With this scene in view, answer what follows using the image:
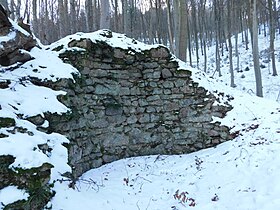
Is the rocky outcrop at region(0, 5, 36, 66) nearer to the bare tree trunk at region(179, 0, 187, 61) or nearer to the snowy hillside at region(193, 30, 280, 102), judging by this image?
the bare tree trunk at region(179, 0, 187, 61)

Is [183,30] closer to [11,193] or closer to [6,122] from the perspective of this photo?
[6,122]

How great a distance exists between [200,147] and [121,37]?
317 centimetres

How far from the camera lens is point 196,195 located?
14.1 feet

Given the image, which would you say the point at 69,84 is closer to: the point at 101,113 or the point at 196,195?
the point at 101,113

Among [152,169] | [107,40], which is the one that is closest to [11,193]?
[152,169]

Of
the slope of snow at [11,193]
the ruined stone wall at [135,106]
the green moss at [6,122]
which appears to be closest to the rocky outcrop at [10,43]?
the ruined stone wall at [135,106]

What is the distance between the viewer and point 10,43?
15.5ft

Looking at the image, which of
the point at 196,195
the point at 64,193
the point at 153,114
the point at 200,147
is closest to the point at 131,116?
the point at 153,114

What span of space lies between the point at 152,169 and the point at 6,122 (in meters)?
3.07

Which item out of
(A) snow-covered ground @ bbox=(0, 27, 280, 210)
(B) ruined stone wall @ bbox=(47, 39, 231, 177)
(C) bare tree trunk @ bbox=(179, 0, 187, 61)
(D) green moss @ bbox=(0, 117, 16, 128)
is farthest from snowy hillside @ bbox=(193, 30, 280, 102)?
(D) green moss @ bbox=(0, 117, 16, 128)

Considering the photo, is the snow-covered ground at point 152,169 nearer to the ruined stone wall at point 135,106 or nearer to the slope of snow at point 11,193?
the slope of snow at point 11,193

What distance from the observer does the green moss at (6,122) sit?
11.4 ft

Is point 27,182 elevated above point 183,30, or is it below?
below

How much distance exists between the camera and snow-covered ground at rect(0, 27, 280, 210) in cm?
350
